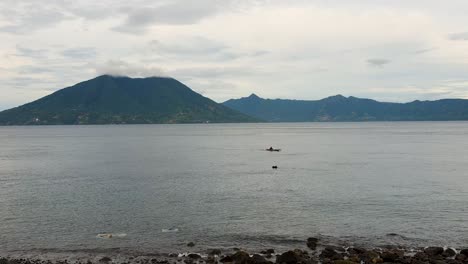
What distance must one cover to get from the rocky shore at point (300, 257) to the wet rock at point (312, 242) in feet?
1.45

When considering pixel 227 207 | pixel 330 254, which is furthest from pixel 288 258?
pixel 227 207

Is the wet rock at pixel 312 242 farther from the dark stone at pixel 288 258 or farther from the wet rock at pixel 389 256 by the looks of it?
the wet rock at pixel 389 256

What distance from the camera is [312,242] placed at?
5062 centimetres

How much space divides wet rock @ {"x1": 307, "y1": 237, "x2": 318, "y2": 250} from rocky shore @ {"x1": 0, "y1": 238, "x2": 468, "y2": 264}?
442 millimetres

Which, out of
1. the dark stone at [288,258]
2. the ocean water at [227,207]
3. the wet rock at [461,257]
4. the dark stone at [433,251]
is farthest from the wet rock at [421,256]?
the dark stone at [288,258]

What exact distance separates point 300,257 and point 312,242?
6655 mm

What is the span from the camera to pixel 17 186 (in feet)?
294

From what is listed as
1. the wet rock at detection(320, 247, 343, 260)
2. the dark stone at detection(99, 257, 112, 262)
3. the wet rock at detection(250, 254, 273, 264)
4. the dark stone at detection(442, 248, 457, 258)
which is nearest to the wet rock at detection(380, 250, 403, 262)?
the wet rock at detection(320, 247, 343, 260)

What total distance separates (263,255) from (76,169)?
83085 millimetres

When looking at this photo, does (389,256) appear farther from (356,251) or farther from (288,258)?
(288,258)

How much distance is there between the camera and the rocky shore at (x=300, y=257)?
144 feet

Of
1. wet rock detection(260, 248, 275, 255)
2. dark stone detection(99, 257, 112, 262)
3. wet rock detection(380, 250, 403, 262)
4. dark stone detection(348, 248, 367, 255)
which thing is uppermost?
wet rock detection(380, 250, 403, 262)

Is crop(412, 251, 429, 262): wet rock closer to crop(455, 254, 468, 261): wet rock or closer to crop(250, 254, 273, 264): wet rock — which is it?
crop(455, 254, 468, 261): wet rock

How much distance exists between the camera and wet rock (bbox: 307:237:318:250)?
4957cm
